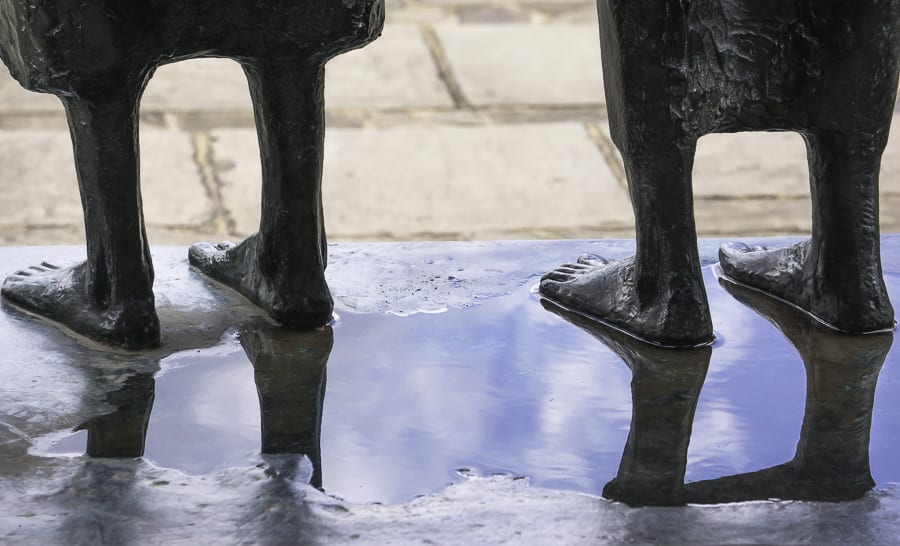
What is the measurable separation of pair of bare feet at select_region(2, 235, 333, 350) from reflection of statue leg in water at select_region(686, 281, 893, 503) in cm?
69

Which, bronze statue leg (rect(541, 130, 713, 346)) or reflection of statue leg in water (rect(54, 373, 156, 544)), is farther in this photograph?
bronze statue leg (rect(541, 130, 713, 346))

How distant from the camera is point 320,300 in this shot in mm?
2066

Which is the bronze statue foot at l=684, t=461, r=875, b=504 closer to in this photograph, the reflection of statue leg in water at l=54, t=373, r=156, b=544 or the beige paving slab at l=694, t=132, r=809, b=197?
the reflection of statue leg in water at l=54, t=373, r=156, b=544

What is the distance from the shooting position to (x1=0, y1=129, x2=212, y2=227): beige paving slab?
158 inches

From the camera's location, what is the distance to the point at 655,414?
183 centimetres

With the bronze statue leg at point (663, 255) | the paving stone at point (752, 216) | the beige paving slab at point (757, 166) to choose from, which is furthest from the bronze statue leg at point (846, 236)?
the beige paving slab at point (757, 166)

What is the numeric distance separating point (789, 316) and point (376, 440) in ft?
2.42

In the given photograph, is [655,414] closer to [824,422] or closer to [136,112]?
[824,422]

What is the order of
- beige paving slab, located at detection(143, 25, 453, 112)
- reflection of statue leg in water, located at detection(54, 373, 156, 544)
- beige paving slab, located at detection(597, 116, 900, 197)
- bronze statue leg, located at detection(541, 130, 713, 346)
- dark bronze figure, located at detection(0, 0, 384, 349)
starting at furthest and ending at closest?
beige paving slab, located at detection(143, 25, 453, 112) → beige paving slab, located at detection(597, 116, 900, 197) → bronze statue leg, located at detection(541, 130, 713, 346) → dark bronze figure, located at detection(0, 0, 384, 349) → reflection of statue leg in water, located at detection(54, 373, 156, 544)

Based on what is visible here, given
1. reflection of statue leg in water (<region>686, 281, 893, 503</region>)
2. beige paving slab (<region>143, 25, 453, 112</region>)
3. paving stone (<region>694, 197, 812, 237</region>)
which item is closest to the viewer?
reflection of statue leg in water (<region>686, 281, 893, 503</region>)

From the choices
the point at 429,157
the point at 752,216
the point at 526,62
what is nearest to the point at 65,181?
the point at 429,157

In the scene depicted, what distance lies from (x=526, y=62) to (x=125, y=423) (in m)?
3.61

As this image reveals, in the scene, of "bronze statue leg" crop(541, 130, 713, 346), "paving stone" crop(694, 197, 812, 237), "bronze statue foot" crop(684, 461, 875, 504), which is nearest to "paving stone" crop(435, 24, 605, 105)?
"paving stone" crop(694, 197, 812, 237)

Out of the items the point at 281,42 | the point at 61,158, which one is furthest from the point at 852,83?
the point at 61,158
